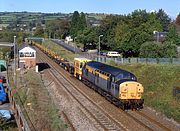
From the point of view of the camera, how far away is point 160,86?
39594 mm

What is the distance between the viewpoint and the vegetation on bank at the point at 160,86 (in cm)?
3086

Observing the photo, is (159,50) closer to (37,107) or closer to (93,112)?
(93,112)

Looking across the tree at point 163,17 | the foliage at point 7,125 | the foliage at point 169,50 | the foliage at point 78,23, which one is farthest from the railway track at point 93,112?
the foliage at point 78,23

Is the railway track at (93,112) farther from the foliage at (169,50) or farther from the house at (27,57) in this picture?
the foliage at (169,50)

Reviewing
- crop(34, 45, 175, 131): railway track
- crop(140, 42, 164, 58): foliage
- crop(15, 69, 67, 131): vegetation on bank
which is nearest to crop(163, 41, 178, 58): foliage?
crop(140, 42, 164, 58): foliage

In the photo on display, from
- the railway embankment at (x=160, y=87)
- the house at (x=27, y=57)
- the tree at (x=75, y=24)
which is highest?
the tree at (x=75, y=24)

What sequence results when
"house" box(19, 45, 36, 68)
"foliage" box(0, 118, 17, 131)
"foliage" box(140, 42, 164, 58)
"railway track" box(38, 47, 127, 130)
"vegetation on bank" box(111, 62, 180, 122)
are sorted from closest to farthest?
"foliage" box(0, 118, 17, 131) < "railway track" box(38, 47, 127, 130) < "vegetation on bank" box(111, 62, 180, 122) < "foliage" box(140, 42, 164, 58) < "house" box(19, 45, 36, 68)

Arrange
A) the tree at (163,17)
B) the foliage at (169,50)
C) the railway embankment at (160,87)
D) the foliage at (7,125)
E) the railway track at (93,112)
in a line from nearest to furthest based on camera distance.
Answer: the foliage at (7,125), the railway track at (93,112), the railway embankment at (160,87), the foliage at (169,50), the tree at (163,17)

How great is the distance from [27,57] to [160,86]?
35.6 meters

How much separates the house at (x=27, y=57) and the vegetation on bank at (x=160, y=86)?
2057cm

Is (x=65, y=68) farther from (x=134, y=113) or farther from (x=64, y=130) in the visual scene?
(x=64, y=130)

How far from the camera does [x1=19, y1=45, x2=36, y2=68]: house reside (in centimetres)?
6860

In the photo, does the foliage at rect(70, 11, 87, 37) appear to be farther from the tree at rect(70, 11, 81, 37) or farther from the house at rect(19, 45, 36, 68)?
the house at rect(19, 45, 36, 68)

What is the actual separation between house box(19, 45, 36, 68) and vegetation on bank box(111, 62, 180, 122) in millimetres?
20571
